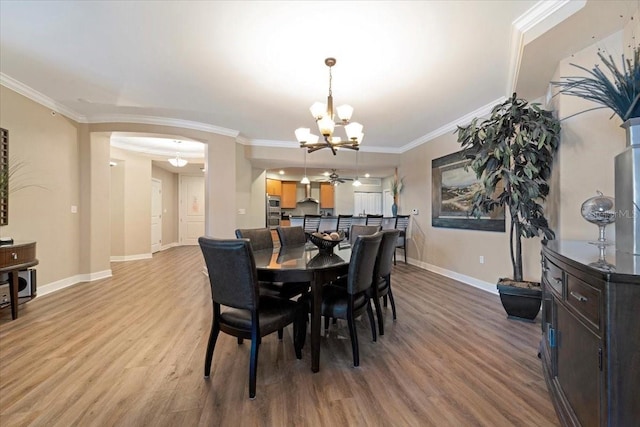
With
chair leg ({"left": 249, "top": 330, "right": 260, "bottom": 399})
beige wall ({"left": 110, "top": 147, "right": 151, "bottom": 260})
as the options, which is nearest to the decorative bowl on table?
chair leg ({"left": 249, "top": 330, "right": 260, "bottom": 399})

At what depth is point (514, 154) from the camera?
2680 mm

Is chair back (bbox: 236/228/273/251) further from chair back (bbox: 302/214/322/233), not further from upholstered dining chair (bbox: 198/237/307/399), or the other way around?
chair back (bbox: 302/214/322/233)

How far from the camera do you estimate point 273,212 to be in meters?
8.86

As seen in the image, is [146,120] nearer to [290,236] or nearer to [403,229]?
[290,236]

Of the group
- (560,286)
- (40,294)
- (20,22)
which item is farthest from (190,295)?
(560,286)

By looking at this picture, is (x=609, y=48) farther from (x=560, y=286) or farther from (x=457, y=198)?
(x=457, y=198)

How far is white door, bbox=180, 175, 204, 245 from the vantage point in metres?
9.14

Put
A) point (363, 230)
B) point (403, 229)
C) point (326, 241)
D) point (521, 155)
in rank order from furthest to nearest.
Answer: point (403, 229)
point (363, 230)
point (521, 155)
point (326, 241)

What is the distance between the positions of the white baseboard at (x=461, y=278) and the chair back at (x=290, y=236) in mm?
2723

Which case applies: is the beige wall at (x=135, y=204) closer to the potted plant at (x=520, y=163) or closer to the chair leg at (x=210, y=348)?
the chair leg at (x=210, y=348)

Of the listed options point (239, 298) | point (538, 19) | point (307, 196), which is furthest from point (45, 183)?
point (307, 196)

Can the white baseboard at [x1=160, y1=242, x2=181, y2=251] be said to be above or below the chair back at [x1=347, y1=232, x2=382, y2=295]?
below

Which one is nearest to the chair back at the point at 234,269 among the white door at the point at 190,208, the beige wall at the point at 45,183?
the beige wall at the point at 45,183

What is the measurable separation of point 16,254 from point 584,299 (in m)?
4.54
